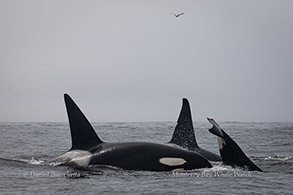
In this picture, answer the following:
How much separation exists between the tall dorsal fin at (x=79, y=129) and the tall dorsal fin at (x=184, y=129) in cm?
364

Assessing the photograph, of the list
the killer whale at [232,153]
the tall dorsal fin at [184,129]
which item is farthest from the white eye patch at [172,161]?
the tall dorsal fin at [184,129]

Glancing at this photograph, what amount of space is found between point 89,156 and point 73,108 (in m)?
1.58

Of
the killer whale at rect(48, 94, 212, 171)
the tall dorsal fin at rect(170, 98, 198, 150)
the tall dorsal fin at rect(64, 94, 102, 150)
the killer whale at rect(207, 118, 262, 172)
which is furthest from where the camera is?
the tall dorsal fin at rect(170, 98, 198, 150)

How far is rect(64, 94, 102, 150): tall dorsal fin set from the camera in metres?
14.8

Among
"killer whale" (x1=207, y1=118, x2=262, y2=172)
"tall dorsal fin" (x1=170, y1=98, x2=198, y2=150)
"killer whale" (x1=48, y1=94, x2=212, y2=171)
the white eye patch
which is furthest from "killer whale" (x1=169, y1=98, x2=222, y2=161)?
the white eye patch

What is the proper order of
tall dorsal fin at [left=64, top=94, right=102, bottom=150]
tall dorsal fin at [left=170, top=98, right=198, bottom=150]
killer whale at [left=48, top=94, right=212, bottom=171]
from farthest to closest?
tall dorsal fin at [left=170, top=98, right=198, bottom=150]
tall dorsal fin at [left=64, top=94, right=102, bottom=150]
killer whale at [left=48, top=94, right=212, bottom=171]

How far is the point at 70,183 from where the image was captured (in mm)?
11789

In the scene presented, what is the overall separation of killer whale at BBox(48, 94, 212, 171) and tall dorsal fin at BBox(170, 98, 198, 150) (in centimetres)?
343

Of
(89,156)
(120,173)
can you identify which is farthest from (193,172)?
(89,156)

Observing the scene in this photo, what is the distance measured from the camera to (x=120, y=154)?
45.5 ft

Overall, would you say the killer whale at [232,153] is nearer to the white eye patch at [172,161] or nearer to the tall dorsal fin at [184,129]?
the white eye patch at [172,161]

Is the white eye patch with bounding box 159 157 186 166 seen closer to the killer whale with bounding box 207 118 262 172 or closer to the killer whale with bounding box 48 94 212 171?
the killer whale with bounding box 48 94 212 171

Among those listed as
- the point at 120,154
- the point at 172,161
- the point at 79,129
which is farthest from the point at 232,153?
the point at 79,129

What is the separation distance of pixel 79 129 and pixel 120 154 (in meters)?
1.66
